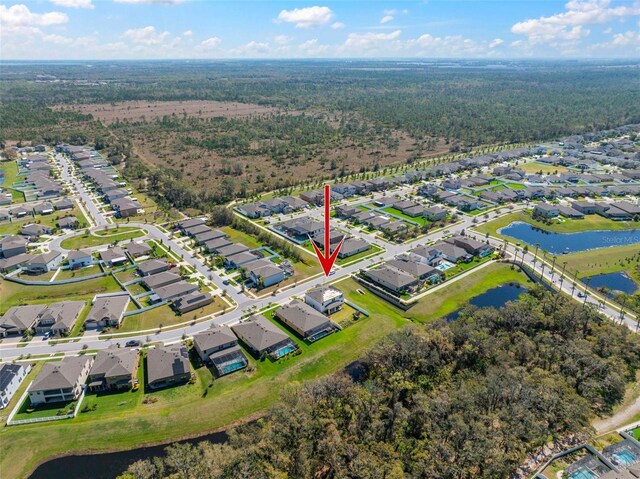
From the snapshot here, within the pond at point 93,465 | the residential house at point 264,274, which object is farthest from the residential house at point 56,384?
the residential house at point 264,274

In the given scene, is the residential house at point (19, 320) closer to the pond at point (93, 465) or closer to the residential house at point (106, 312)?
the residential house at point (106, 312)

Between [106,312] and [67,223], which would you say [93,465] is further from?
[67,223]

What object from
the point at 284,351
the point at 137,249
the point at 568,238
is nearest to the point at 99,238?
the point at 137,249

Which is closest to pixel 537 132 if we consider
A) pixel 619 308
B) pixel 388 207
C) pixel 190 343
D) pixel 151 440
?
pixel 388 207

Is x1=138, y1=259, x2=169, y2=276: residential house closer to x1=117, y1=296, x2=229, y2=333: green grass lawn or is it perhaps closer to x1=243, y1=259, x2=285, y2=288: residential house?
x1=117, y1=296, x2=229, y2=333: green grass lawn

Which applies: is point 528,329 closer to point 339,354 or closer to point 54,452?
point 339,354
